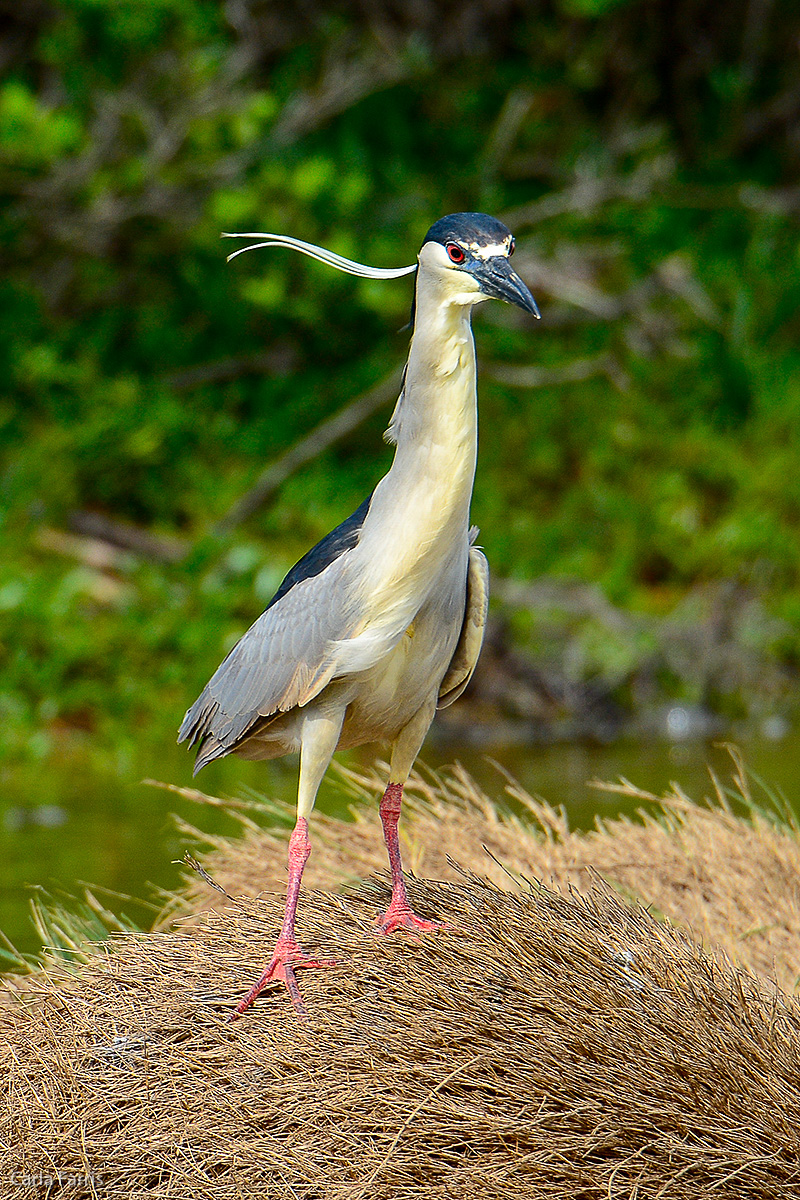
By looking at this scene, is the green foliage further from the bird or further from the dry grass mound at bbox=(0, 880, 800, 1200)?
the dry grass mound at bbox=(0, 880, 800, 1200)

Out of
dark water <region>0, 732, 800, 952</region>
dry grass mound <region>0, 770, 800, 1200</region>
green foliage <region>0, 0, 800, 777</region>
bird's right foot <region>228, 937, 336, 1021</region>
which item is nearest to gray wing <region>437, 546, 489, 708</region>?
dry grass mound <region>0, 770, 800, 1200</region>

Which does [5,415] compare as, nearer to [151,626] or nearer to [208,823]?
[151,626]

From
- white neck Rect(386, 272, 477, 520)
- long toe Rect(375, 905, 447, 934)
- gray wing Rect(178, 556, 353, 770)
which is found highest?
white neck Rect(386, 272, 477, 520)

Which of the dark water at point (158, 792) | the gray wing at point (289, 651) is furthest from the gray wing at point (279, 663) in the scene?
the dark water at point (158, 792)

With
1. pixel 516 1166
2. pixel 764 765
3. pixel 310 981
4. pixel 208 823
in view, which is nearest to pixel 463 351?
pixel 310 981

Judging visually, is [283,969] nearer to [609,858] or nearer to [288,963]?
[288,963]

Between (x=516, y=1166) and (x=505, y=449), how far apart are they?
33.3 ft

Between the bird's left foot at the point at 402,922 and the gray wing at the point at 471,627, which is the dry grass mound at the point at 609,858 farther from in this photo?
the bird's left foot at the point at 402,922

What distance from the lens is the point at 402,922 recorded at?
10.7ft

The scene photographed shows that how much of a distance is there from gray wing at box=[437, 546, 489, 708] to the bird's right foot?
858mm

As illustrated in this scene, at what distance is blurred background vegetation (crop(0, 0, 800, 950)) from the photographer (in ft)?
33.1

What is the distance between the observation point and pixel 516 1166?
2721 mm

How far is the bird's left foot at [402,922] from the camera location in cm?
322

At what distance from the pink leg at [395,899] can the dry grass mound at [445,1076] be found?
66mm
